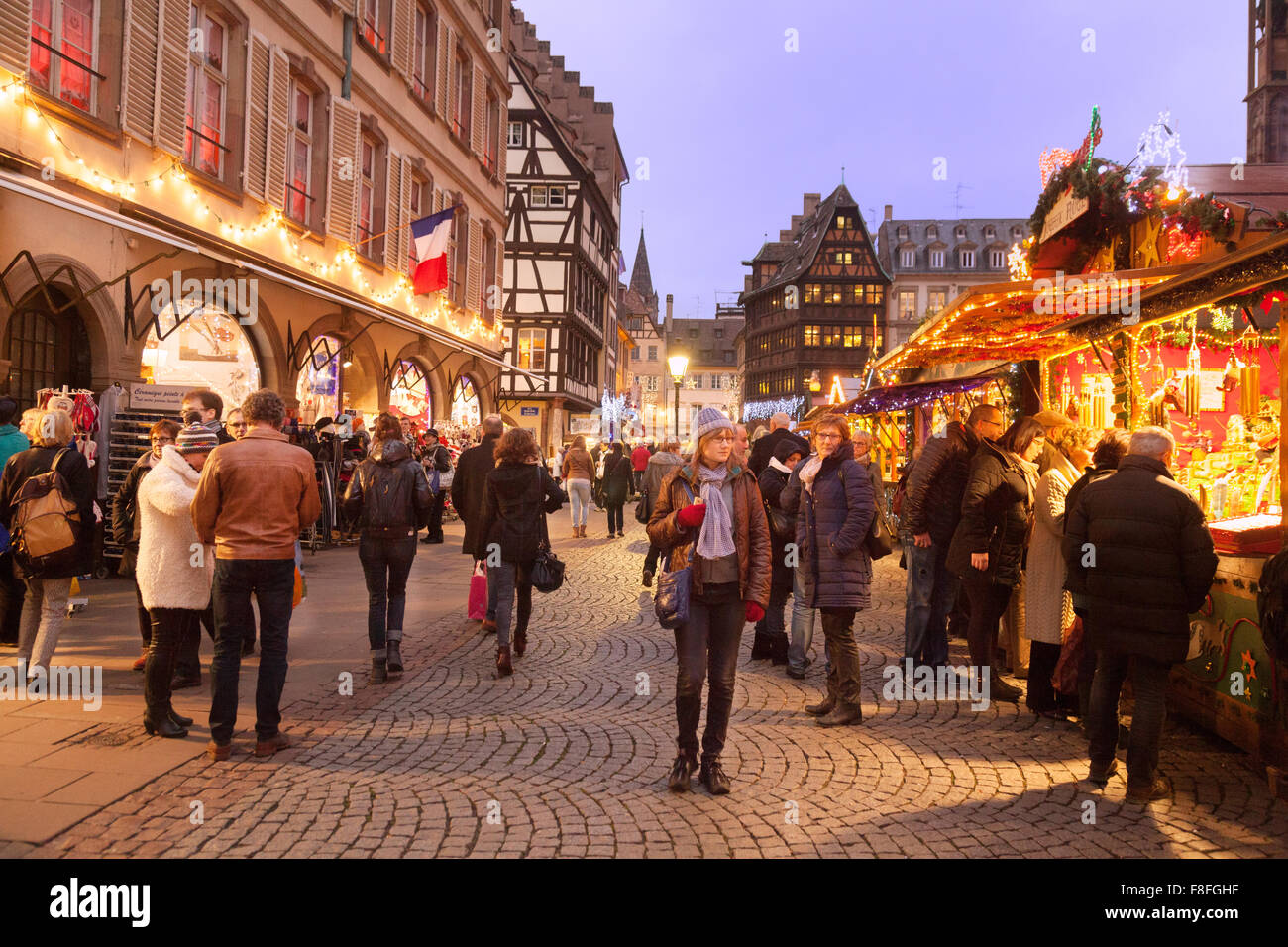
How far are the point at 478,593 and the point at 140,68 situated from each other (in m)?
8.08

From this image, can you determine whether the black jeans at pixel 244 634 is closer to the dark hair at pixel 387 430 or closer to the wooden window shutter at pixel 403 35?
the dark hair at pixel 387 430

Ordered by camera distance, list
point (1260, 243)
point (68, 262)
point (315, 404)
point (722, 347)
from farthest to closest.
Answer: point (722, 347), point (315, 404), point (68, 262), point (1260, 243)

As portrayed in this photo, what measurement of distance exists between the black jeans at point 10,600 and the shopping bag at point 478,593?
138 inches

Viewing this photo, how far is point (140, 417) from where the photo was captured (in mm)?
10438

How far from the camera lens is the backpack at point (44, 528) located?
18.5ft

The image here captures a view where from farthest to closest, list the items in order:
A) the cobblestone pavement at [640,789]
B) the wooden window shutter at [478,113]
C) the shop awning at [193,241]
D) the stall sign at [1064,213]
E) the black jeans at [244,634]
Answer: the wooden window shutter at [478,113] → the stall sign at [1064,213] → the shop awning at [193,241] → the black jeans at [244,634] → the cobblestone pavement at [640,789]

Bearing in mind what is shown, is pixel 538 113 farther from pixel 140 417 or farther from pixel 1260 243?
pixel 1260 243

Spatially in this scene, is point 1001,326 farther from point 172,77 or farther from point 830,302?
point 830,302

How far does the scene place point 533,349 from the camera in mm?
39781

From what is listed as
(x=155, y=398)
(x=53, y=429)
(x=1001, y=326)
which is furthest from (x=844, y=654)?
(x=155, y=398)

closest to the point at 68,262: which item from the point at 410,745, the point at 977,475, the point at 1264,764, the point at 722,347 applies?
the point at 410,745

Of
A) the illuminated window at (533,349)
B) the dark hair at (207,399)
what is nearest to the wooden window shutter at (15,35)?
the dark hair at (207,399)

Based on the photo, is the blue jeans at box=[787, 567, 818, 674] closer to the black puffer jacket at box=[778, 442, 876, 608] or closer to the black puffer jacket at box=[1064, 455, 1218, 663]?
the black puffer jacket at box=[778, 442, 876, 608]

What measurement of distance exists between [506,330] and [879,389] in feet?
90.2
